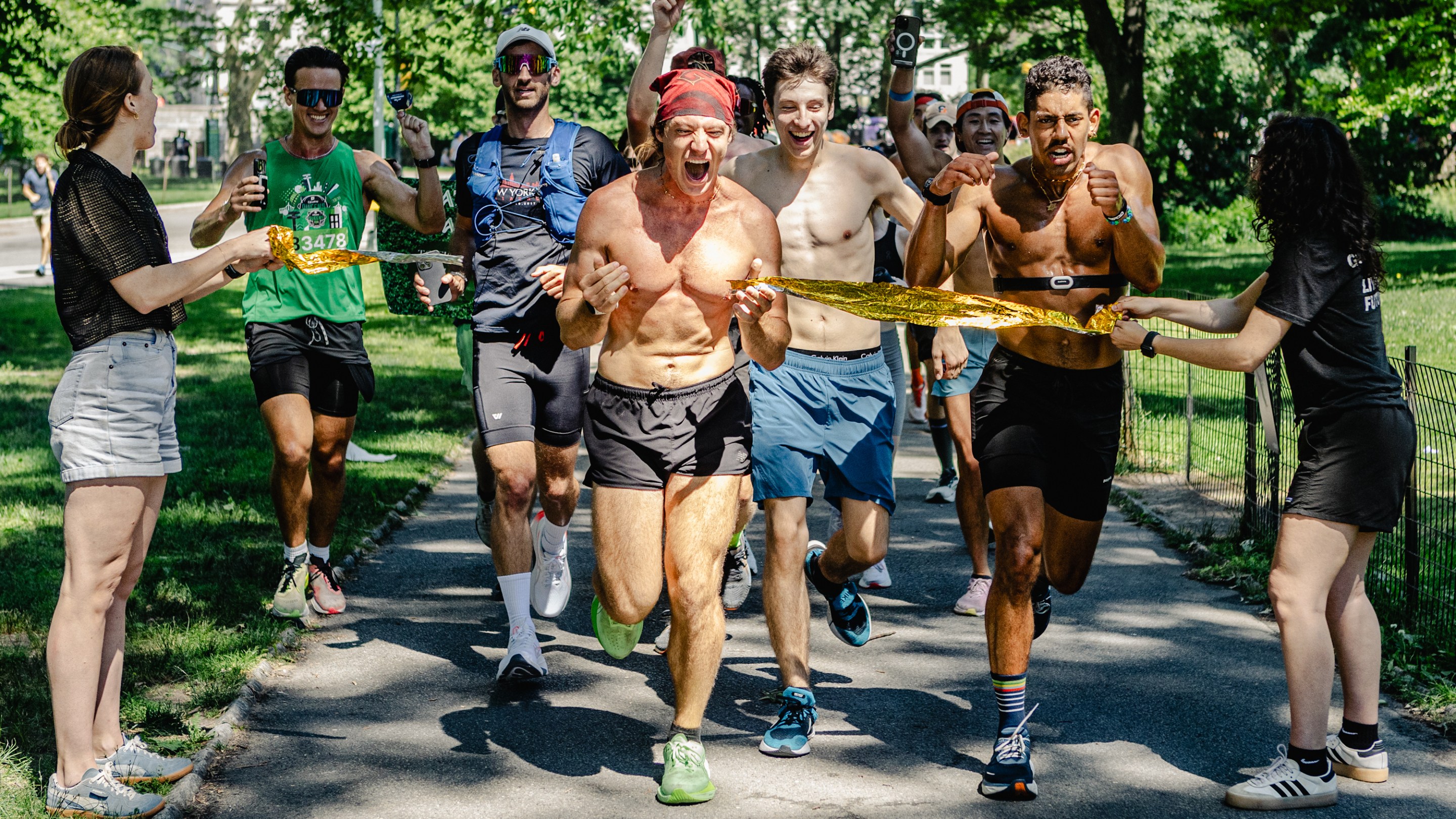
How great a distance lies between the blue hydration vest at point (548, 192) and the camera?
241 inches

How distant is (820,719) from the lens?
545 cm

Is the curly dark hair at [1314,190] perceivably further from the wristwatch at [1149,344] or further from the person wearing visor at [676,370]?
the person wearing visor at [676,370]

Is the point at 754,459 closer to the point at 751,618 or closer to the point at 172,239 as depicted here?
the point at 751,618

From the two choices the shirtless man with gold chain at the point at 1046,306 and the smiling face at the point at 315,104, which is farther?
the smiling face at the point at 315,104

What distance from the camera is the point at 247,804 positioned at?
4.54 meters

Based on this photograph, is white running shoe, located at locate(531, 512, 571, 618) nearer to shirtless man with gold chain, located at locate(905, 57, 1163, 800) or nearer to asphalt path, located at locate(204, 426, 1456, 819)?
asphalt path, located at locate(204, 426, 1456, 819)

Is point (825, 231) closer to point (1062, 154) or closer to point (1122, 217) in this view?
point (1062, 154)

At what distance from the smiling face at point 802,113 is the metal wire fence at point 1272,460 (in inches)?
97.0

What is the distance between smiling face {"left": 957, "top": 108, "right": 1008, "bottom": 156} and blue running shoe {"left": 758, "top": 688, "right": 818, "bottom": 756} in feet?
13.1

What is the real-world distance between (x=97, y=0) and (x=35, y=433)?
8774 mm

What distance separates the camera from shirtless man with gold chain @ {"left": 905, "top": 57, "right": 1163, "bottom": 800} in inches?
192

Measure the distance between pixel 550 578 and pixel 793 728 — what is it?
1855 mm

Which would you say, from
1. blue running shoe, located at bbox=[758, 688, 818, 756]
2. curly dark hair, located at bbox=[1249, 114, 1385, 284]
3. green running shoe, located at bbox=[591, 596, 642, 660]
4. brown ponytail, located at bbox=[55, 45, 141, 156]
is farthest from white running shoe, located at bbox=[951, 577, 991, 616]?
brown ponytail, located at bbox=[55, 45, 141, 156]

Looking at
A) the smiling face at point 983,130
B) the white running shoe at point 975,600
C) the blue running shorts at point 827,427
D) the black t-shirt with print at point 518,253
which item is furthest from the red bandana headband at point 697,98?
the smiling face at point 983,130
